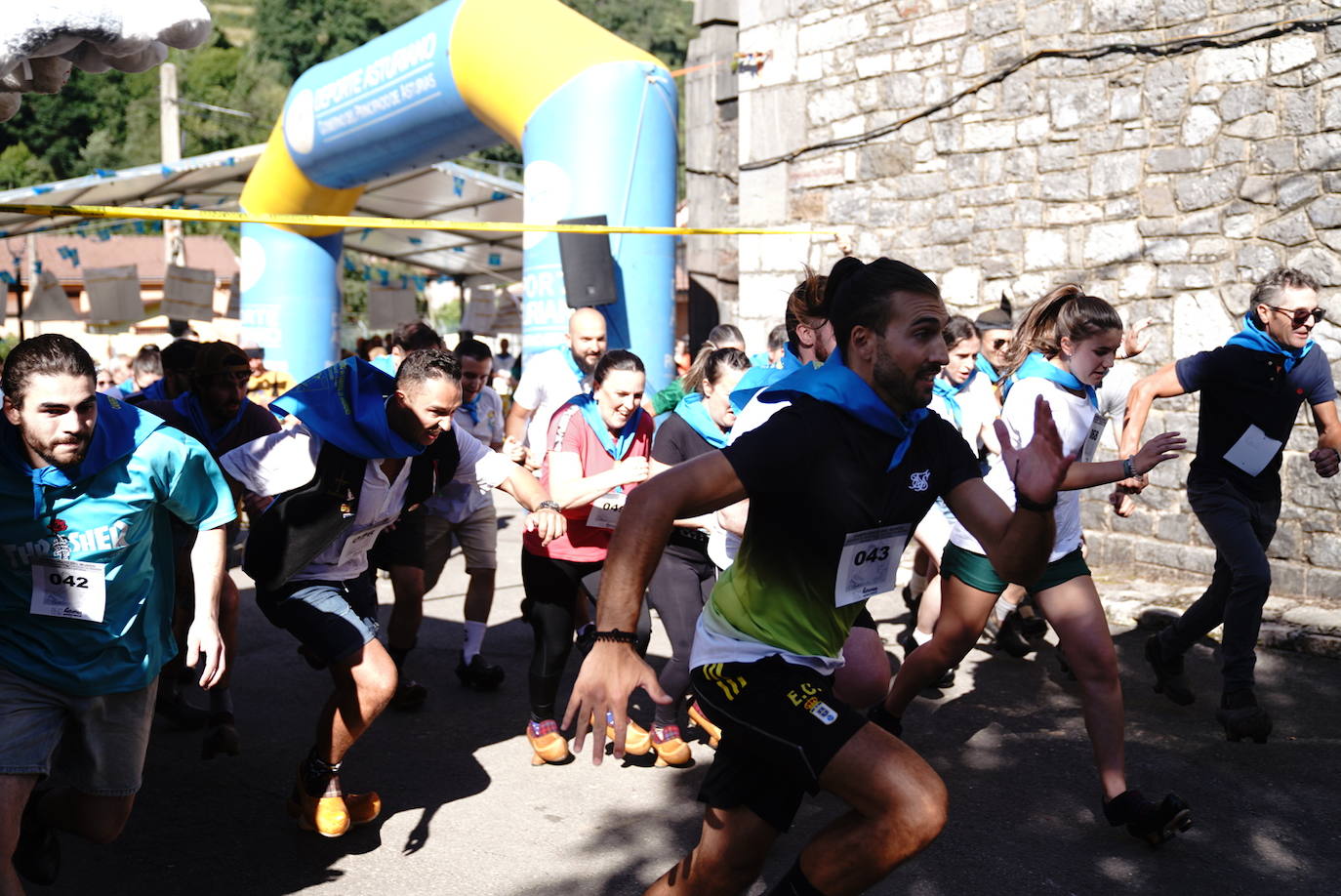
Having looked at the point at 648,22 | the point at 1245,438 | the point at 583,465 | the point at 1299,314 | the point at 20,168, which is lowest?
the point at 583,465

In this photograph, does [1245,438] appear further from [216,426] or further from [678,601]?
[216,426]

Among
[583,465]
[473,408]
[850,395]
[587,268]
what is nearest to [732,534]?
[583,465]

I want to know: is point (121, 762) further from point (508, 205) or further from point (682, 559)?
point (508, 205)

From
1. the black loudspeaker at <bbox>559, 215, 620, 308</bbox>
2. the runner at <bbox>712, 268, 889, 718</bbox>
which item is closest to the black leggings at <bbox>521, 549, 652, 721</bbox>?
the runner at <bbox>712, 268, 889, 718</bbox>

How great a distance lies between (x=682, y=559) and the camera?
194 inches

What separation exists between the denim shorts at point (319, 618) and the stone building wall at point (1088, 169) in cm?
577

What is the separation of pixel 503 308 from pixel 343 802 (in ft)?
58.4

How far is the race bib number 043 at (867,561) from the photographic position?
2.65 m

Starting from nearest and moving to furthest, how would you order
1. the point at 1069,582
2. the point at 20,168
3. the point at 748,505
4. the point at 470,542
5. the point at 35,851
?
the point at 35,851 → the point at 748,505 → the point at 1069,582 → the point at 470,542 → the point at 20,168

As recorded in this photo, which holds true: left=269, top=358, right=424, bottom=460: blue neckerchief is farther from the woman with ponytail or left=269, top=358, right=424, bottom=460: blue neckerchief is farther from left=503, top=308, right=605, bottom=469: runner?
left=503, top=308, right=605, bottom=469: runner

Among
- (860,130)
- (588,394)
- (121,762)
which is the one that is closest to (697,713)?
(588,394)

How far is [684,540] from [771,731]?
7.71ft

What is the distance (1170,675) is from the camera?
5.50 meters


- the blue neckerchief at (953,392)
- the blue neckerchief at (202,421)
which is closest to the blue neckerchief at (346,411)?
the blue neckerchief at (202,421)
